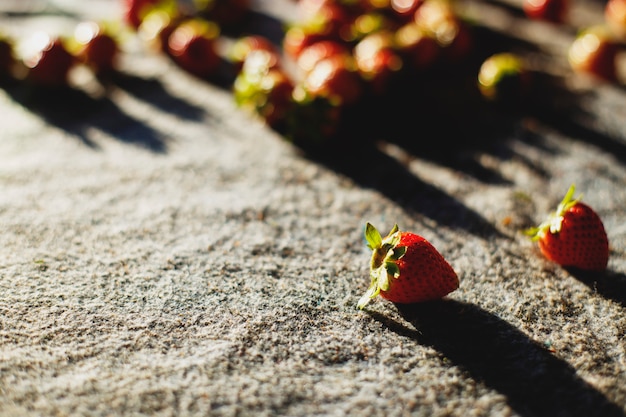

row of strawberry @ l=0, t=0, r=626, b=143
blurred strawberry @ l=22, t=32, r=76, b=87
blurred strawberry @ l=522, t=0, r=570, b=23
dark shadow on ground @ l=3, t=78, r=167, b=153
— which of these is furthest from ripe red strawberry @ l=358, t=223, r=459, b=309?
blurred strawberry @ l=522, t=0, r=570, b=23

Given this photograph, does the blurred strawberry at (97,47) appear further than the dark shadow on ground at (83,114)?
Yes

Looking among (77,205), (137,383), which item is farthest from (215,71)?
(137,383)

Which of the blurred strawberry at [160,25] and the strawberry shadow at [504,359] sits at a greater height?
the blurred strawberry at [160,25]

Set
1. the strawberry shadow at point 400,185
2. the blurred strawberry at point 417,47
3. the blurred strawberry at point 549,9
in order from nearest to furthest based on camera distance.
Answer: the strawberry shadow at point 400,185
the blurred strawberry at point 417,47
the blurred strawberry at point 549,9

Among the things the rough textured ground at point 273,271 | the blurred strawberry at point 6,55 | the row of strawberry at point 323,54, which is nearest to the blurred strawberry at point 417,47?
the row of strawberry at point 323,54

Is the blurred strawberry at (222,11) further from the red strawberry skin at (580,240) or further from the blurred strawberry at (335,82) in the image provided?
the red strawberry skin at (580,240)

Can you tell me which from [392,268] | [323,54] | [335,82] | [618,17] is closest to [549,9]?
[618,17]

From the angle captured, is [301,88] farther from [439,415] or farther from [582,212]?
[439,415]
